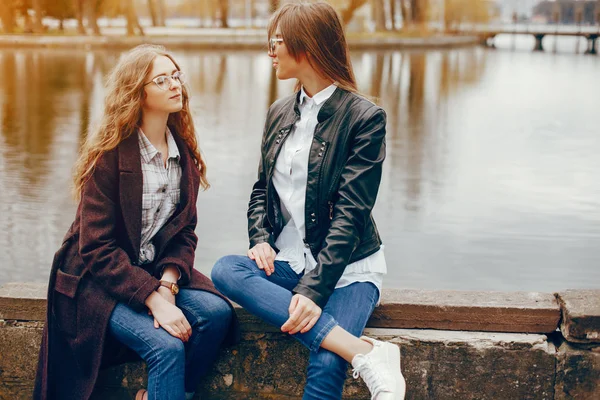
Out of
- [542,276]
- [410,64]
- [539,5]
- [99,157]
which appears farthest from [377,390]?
[539,5]

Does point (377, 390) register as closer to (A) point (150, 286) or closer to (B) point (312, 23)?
(A) point (150, 286)

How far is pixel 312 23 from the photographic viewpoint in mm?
2805

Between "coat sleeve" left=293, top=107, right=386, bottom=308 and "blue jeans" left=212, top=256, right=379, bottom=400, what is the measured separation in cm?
7

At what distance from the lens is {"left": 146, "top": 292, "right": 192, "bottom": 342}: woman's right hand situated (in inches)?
103

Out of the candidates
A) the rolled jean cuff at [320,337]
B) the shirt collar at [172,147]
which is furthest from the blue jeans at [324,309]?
the shirt collar at [172,147]

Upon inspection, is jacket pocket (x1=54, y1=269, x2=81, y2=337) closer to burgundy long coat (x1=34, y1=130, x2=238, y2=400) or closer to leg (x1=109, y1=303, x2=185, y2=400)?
burgundy long coat (x1=34, y1=130, x2=238, y2=400)

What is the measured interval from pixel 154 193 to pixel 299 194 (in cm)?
48

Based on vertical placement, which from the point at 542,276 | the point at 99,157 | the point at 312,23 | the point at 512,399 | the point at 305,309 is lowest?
the point at 542,276

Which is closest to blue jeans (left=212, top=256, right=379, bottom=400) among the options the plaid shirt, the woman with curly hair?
the woman with curly hair

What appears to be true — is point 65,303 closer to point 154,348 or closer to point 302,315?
point 154,348

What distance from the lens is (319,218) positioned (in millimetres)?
2811

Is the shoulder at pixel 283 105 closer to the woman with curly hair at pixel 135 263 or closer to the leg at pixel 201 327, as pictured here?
the woman with curly hair at pixel 135 263

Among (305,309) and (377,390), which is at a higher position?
(305,309)

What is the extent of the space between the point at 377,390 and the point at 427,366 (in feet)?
1.65
